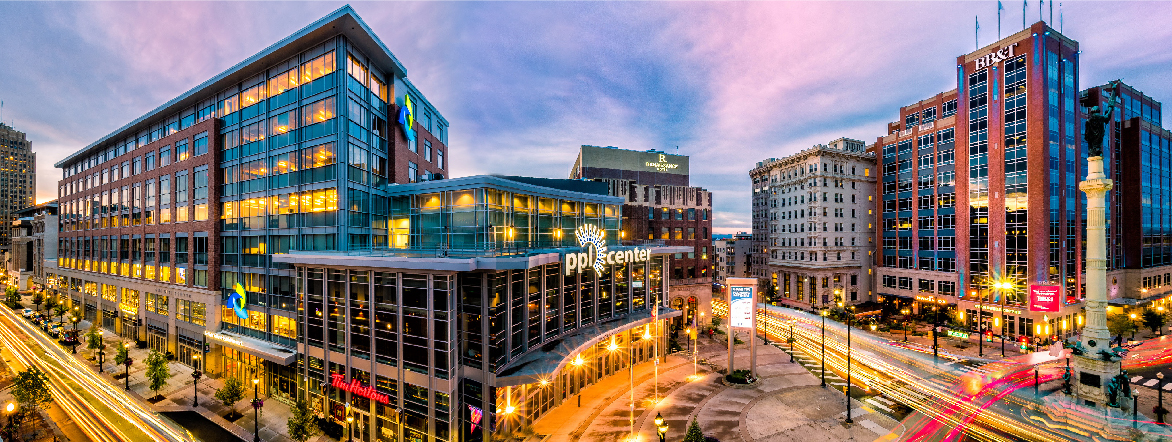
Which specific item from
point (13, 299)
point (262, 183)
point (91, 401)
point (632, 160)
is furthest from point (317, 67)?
point (13, 299)

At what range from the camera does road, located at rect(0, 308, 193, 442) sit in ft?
92.7

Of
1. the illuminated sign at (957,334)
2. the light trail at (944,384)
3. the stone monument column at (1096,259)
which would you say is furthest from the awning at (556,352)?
the illuminated sign at (957,334)

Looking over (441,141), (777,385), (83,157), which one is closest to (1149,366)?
(777,385)

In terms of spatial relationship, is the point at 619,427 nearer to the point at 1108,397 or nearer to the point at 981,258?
the point at 1108,397

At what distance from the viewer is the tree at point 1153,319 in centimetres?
5136

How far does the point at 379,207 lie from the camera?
37156 millimetres

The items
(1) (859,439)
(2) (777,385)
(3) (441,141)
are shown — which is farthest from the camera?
(3) (441,141)

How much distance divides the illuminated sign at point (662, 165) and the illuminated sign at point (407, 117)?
1610 inches

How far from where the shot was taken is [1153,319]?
51562 mm

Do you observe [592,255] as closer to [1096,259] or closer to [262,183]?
[262,183]

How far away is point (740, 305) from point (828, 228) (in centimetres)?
4801

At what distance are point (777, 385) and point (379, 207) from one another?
124 ft

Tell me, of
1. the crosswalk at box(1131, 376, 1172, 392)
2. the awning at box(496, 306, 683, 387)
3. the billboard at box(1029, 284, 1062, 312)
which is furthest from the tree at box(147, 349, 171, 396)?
the billboard at box(1029, 284, 1062, 312)

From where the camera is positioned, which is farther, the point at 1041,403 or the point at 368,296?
the point at 1041,403
